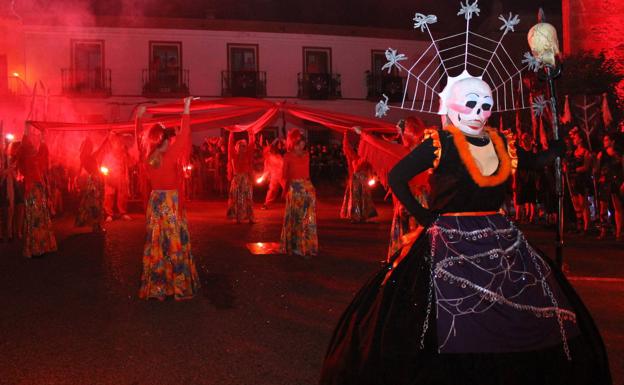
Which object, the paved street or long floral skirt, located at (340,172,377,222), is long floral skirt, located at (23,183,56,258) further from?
long floral skirt, located at (340,172,377,222)

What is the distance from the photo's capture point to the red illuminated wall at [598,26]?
17984mm

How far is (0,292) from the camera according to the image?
7.25 metres

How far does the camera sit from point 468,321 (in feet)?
10.9

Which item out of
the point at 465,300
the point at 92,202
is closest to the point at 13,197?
the point at 92,202

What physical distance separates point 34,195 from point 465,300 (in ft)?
26.2

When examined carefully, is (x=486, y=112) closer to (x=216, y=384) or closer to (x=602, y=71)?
(x=216, y=384)

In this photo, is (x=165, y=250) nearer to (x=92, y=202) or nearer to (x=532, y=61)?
(x=532, y=61)

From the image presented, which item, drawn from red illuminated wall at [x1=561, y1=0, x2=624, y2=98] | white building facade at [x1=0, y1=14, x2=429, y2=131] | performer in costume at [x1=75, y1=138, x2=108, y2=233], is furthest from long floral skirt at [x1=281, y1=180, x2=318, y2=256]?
white building facade at [x1=0, y1=14, x2=429, y2=131]

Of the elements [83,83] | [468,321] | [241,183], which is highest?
[83,83]

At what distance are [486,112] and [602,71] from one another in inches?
602

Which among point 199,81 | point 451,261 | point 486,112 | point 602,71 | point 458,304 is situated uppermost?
point 199,81

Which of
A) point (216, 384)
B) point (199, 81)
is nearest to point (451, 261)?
point (216, 384)

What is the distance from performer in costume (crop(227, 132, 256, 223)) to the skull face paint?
10197 millimetres

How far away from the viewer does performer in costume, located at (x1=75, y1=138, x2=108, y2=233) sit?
40.7 ft
